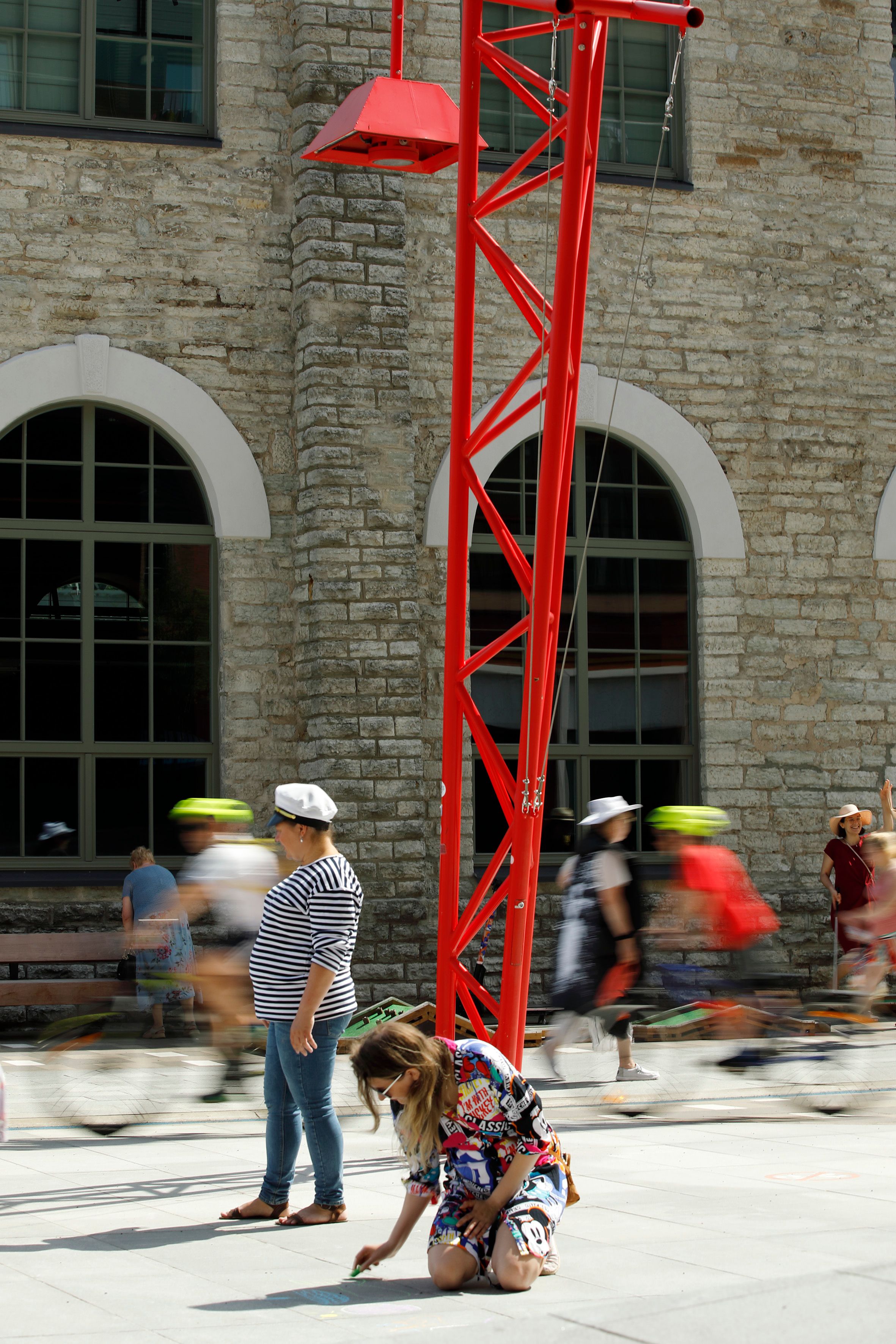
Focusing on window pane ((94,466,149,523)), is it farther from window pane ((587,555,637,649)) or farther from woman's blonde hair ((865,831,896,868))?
woman's blonde hair ((865,831,896,868))

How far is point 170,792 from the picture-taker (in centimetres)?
1222

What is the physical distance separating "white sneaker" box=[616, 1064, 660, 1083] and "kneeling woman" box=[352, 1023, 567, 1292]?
448cm

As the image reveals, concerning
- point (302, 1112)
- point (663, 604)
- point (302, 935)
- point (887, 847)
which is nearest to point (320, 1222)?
point (302, 1112)

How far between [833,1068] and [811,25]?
→ 9130mm

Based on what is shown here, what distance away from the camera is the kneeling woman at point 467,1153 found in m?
4.72

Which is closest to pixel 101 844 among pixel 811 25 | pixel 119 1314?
pixel 119 1314

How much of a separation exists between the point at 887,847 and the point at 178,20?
8.24m

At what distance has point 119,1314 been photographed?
14.9 ft

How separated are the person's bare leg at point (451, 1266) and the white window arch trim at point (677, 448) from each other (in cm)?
893

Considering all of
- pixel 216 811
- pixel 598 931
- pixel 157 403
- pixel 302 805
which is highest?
pixel 157 403

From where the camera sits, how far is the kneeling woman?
4719 millimetres

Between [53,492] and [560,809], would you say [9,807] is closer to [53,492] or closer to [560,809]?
[53,492]

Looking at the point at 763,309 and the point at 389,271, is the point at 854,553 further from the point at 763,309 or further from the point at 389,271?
the point at 389,271

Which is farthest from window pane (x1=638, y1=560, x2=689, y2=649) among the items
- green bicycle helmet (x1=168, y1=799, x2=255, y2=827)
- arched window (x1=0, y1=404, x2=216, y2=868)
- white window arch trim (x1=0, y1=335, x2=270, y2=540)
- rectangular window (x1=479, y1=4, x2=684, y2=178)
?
green bicycle helmet (x1=168, y1=799, x2=255, y2=827)
